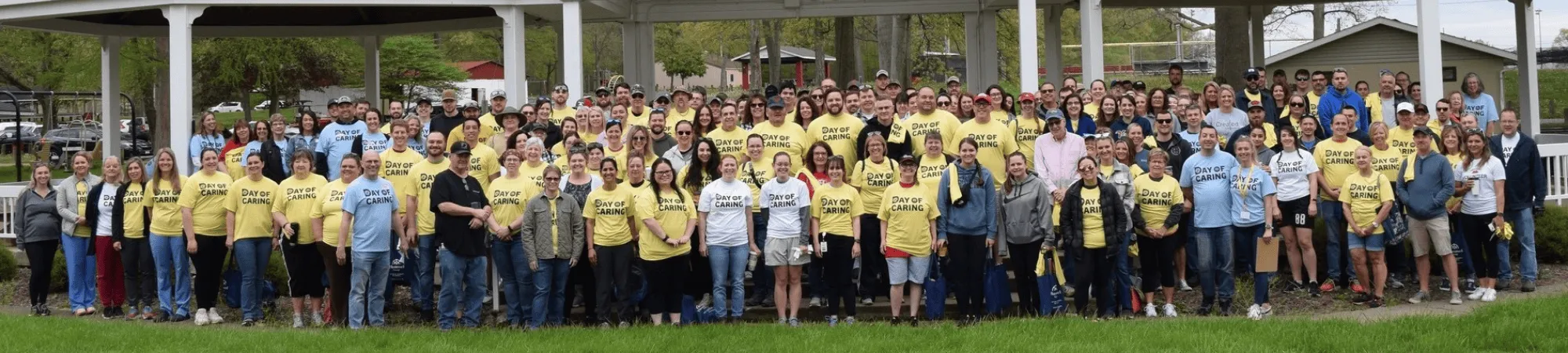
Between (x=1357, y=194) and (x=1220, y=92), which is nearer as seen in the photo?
(x=1357, y=194)

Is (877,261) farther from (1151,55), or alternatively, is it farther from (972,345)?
(1151,55)

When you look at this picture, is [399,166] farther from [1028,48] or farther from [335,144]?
[1028,48]

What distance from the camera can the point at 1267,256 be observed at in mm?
9625

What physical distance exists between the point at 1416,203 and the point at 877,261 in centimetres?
393

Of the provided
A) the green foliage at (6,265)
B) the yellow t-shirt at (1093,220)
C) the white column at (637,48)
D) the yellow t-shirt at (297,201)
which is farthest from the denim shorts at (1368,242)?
the green foliage at (6,265)

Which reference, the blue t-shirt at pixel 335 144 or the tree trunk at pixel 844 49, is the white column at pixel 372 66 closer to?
the blue t-shirt at pixel 335 144

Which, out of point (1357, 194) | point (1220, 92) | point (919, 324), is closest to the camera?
point (919, 324)

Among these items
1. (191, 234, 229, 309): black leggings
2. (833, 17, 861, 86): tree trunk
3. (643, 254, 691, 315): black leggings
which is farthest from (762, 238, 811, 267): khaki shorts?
(833, 17, 861, 86): tree trunk

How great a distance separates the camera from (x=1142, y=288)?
32.6 ft

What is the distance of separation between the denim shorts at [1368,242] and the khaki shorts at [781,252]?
13.4ft

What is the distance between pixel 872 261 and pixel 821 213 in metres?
0.71

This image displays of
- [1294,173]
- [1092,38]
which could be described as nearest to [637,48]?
[1092,38]

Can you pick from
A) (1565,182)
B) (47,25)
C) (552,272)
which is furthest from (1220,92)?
(47,25)

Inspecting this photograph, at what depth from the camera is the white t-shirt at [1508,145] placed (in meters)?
10.7
